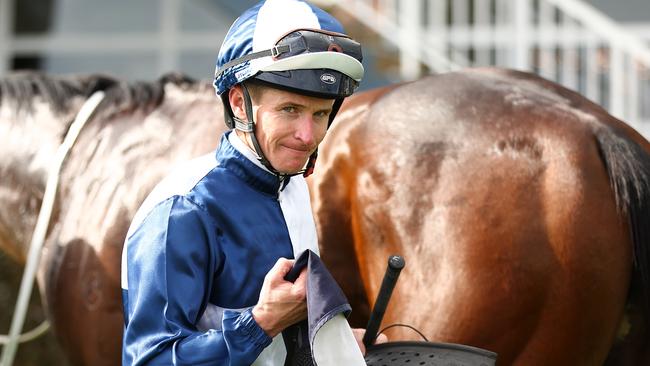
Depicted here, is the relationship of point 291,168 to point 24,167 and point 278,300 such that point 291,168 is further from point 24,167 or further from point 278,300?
point 24,167

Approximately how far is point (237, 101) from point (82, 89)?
7.69 feet

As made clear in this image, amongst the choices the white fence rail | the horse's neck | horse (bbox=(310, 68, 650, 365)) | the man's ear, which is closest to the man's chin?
the man's ear

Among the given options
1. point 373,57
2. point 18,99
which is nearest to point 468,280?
point 18,99

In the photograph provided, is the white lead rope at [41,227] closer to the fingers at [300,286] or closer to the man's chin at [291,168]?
the man's chin at [291,168]

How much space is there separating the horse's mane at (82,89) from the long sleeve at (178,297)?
2.08 m

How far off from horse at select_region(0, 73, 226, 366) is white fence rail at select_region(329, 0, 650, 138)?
3911mm

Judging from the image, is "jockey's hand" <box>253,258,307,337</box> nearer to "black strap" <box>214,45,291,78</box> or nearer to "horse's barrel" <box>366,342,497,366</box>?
"horse's barrel" <box>366,342,497,366</box>

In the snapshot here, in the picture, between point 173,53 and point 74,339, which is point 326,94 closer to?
point 74,339

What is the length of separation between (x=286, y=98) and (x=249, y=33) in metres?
0.17

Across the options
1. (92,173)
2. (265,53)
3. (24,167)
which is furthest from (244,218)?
(24,167)

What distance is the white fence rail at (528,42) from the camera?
7156 mm

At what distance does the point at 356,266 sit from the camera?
3326 mm

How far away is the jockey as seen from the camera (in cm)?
208

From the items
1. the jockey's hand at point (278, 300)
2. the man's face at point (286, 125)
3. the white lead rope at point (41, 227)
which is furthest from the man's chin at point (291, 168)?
the white lead rope at point (41, 227)
